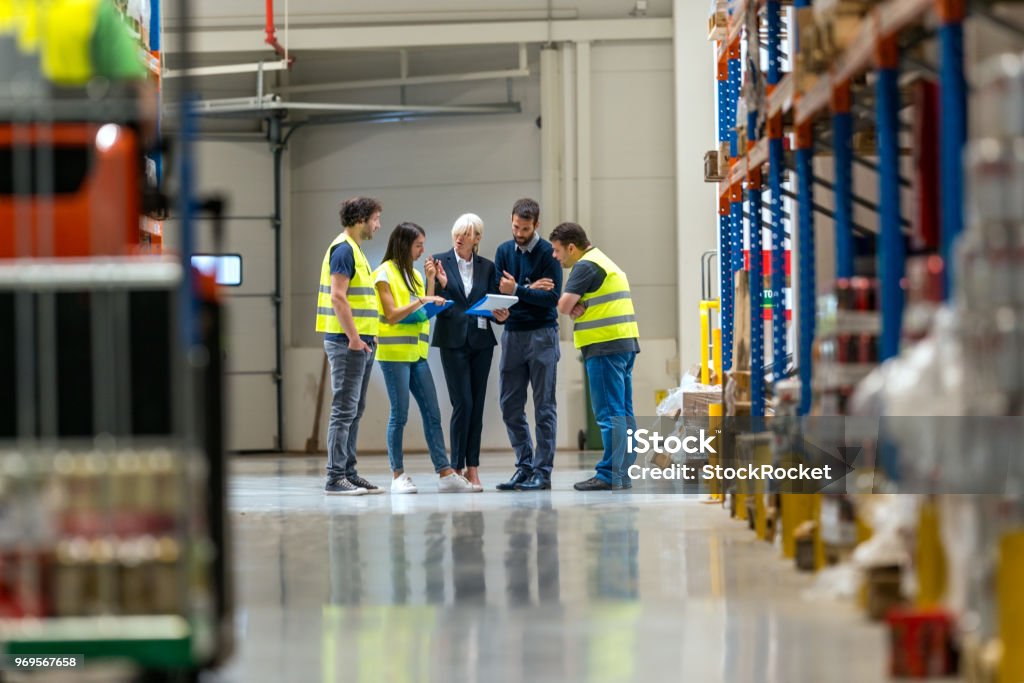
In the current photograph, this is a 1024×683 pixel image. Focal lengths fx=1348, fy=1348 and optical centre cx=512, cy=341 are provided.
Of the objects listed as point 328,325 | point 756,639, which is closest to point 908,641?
A: point 756,639

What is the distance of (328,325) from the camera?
9.37 meters

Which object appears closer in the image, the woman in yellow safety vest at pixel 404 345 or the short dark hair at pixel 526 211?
the woman in yellow safety vest at pixel 404 345

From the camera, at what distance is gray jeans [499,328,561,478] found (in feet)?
31.7

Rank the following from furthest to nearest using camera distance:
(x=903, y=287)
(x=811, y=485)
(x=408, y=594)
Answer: (x=811, y=485) → (x=408, y=594) → (x=903, y=287)

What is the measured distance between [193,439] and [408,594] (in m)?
2.08

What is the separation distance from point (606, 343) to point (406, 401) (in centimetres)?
147

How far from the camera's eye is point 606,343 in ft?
31.4

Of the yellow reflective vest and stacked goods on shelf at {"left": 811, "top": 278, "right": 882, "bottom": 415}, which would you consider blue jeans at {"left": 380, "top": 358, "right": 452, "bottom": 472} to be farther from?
the yellow reflective vest

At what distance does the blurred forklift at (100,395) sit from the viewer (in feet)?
10.0

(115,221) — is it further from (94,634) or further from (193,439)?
(94,634)

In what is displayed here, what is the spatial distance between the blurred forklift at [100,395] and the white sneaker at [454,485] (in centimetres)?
627

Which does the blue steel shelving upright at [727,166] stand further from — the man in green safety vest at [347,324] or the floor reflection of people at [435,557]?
the man in green safety vest at [347,324]
